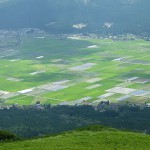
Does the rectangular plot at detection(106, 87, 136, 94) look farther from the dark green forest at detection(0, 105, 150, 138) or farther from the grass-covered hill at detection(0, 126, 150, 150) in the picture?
the grass-covered hill at detection(0, 126, 150, 150)

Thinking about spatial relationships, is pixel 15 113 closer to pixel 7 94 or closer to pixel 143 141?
pixel 7 94

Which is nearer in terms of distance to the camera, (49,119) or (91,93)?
(49,119)

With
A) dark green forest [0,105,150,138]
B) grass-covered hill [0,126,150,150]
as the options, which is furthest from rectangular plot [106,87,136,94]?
grass-covered hill [0,126,150,150]

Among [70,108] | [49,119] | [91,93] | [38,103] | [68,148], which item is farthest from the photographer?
[91,93]

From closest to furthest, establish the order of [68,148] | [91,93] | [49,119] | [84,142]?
[68,148] → [84,142] → [49,119] → [91,93]

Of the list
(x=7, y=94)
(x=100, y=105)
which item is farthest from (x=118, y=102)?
(x=7, y=94)

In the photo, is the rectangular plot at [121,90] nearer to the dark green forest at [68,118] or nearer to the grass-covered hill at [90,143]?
the dark green forest at [68,118]

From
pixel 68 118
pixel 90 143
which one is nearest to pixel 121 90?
pixel 68 118
